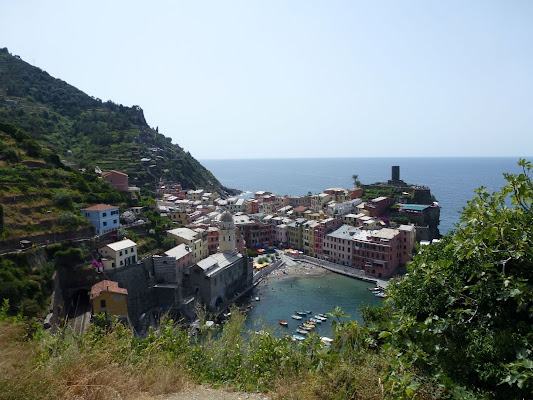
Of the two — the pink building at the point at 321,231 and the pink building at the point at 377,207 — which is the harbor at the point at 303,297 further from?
the pink building at the point at 377,207

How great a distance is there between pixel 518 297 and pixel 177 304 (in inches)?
1000

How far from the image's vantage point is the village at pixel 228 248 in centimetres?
2564

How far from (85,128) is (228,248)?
1936 inches

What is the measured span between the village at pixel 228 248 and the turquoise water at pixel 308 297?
6.79 feet

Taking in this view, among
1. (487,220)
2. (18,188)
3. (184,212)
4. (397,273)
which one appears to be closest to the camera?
(487,220)

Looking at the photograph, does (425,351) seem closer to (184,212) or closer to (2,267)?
(2,267)

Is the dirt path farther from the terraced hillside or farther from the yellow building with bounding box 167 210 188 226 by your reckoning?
the yellow building with bounding box 167 210 188 226

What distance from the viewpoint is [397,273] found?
122 feet

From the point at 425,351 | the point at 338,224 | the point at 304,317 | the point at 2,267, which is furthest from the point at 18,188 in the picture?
the point at 338,224

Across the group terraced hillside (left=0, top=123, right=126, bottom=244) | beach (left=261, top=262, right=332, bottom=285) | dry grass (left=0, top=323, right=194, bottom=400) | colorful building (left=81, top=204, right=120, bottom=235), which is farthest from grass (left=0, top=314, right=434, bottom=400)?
beach (left=261, top=262, right=332, bottom=285)

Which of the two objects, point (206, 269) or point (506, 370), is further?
point (206, 269)

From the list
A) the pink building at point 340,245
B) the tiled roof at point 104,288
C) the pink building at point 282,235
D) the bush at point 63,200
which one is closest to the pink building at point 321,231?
A: the pink building at point 340,245

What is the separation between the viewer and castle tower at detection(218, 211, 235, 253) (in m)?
32.9

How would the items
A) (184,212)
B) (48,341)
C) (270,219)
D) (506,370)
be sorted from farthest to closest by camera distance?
(270,219) < (184,212) < (48,341) < (506,370)
